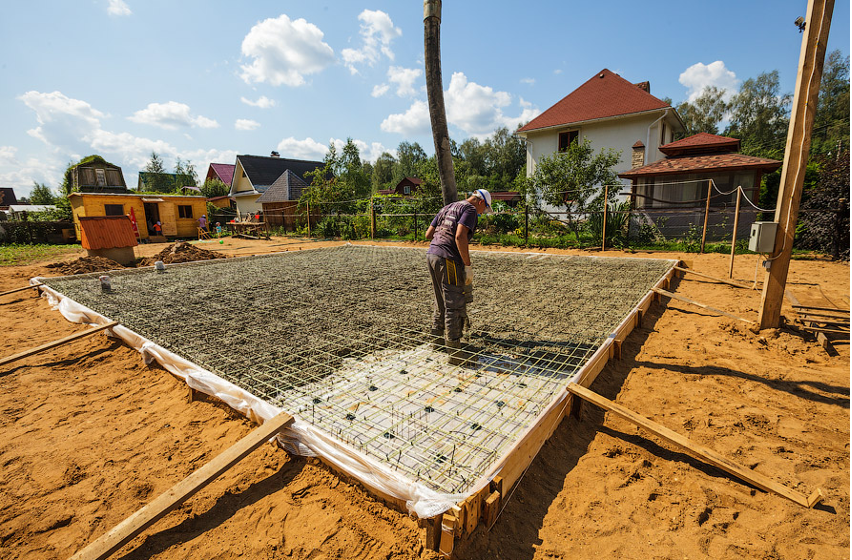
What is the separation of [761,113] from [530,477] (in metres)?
36.5

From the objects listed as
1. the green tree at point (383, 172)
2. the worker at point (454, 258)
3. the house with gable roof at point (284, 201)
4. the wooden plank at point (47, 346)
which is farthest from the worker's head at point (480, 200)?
the green tree at point (383, 172)

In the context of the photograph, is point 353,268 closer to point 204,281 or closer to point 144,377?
point 204,281

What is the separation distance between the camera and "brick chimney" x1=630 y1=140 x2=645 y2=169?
15305mm

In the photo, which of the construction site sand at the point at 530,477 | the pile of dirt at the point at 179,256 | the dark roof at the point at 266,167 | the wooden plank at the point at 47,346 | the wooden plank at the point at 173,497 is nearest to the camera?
the wooden plank at the point at 173,497

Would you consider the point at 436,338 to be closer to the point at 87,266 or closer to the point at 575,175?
the point at 87,266

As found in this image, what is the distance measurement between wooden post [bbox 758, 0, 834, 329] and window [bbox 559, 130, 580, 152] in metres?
14.2

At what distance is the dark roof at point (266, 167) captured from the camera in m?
25.3

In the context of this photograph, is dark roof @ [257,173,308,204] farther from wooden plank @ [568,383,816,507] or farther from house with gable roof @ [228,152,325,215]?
wooden plank @ [568,383,816,507]

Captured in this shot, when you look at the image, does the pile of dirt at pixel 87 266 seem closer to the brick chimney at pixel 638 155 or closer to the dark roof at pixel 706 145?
the dark roof at pixel 706 145

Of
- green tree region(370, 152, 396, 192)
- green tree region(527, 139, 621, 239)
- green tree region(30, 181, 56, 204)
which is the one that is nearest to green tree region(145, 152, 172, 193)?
green tree region(30, 181, 56, 204)

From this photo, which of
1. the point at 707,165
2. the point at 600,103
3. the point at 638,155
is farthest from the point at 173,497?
the point at 600,103

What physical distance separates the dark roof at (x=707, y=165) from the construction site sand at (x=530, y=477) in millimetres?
10577

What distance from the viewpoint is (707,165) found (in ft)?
38.1

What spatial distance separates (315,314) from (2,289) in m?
6.69
